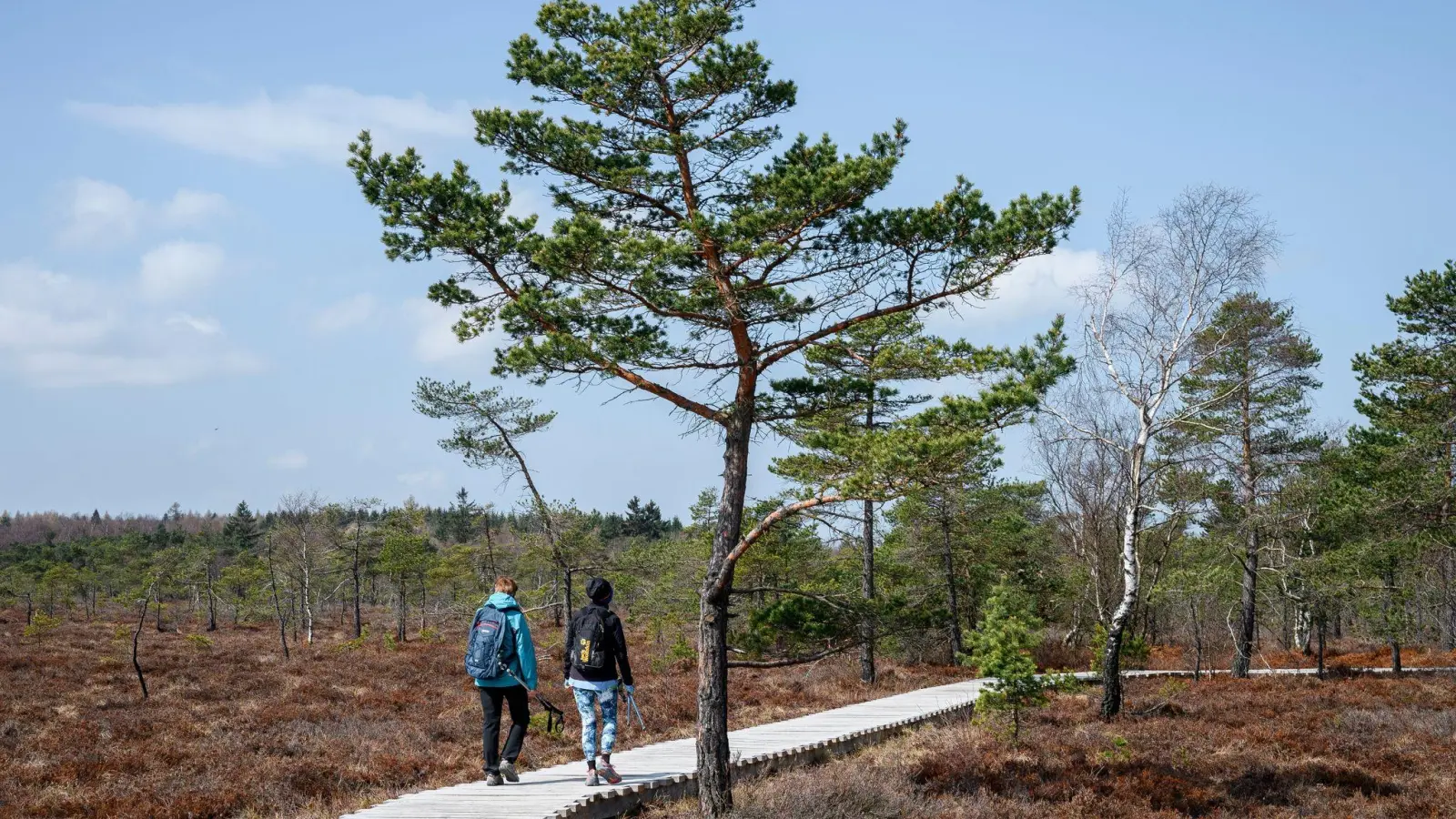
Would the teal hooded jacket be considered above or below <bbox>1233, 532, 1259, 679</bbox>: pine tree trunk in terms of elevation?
above

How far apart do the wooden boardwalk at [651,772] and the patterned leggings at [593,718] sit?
1.22 ft

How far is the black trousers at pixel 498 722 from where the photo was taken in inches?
367

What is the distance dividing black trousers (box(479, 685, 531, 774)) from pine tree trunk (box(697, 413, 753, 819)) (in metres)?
1.68

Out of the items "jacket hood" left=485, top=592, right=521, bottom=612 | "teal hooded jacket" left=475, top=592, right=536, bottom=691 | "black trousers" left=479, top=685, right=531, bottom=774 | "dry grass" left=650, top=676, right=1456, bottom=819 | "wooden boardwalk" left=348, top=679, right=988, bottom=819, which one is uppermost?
"jacket hood" left=485, top=592, right=521, bottom=612

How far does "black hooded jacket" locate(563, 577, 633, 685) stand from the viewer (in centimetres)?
928

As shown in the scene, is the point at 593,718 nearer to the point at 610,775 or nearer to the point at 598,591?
the point at 610,775

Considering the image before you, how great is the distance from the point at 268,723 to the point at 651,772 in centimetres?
996

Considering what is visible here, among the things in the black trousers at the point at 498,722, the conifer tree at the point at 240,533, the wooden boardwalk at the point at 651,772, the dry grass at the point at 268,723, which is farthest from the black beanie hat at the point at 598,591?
the conifer tree at the point at 240,533

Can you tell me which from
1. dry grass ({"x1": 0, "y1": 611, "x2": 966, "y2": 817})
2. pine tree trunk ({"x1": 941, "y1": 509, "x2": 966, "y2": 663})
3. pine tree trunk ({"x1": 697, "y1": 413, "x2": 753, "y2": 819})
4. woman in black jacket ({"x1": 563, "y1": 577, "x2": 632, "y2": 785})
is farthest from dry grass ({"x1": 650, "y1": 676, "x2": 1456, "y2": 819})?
pine tree trunk ({"x1": 941, "y1": 509, "x2": 966, "y2": 663})

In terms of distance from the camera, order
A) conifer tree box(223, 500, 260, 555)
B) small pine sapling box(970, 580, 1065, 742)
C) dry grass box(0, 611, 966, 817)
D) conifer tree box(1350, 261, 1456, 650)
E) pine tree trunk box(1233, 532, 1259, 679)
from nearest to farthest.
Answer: dry grass box(0, 611, 966, 817), small pine sapling box(970, 580, 1065, 742), conifer tree box(1350, 261, 1456, 650), pine tree trunk box(1233, 532, 1259, 679), conifer tree box(223, 500, 260, 555)

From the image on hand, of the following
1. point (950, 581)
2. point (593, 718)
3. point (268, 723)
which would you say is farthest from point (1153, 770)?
point (950, 581)

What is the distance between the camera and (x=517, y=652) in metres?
9.24

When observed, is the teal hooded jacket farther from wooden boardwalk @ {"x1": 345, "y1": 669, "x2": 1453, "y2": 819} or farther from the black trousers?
wooden boardwalk @ {"x1": 345, "y1": 669, "x2": 1453, "y2": 819}

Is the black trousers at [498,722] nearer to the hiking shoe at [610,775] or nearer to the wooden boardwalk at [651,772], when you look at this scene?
the wooden boardwalk at [651,772]
